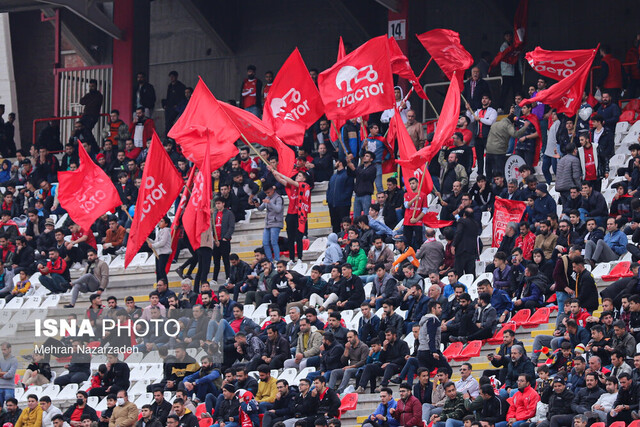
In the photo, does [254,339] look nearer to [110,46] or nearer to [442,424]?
[442,424]

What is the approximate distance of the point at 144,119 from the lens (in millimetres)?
32188

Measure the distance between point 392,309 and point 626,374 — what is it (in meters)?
4.64

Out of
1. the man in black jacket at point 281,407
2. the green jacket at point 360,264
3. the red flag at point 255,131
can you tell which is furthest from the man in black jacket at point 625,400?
the red flag at point 255,131

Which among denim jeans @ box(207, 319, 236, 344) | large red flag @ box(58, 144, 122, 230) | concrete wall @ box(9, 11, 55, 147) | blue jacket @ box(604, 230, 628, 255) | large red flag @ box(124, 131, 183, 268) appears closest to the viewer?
blue jacket @ box(604, 230, 628, 255)

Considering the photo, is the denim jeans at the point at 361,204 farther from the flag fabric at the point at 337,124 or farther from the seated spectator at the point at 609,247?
the seated spectator at the point at 609,247

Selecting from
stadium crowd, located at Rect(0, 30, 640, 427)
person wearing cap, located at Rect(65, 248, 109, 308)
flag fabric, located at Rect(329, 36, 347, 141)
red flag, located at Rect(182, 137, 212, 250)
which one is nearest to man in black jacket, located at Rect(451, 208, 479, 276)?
stadium crowd, located at Rect(0, 30, 640, 427)

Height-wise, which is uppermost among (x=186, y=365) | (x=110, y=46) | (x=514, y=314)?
(x=110, y=46)

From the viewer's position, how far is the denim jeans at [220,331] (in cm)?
2305

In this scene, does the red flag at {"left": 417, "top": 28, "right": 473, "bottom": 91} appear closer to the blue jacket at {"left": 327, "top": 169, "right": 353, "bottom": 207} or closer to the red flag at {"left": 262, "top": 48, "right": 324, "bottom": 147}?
the red flag at {"left": 262, "top": 48, "right": 324, "bottom": 147}

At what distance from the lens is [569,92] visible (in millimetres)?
25125

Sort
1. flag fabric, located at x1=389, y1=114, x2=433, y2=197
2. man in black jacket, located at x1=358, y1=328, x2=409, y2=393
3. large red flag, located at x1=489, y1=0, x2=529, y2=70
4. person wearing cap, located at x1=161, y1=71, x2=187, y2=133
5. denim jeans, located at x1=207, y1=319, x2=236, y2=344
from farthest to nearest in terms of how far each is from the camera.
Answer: person wearing cap, located at x1=161, y1=71, x2=187, y2=133 → large red flag, located at x1=489, y1=0, x2=529, y2=70 → flag fabric, located at x1=389, y1=114, x2=433, y2=197 → denim jeans, located at x1=207, y1=319, x2=236, y2=344 → man in black jacket, located at x1=358, y1=328, x2=409, y2=393

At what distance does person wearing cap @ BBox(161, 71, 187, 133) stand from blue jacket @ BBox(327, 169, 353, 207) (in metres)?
7.36

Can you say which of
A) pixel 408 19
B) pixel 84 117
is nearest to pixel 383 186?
pixel 408 19

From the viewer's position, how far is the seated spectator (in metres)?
21.8
